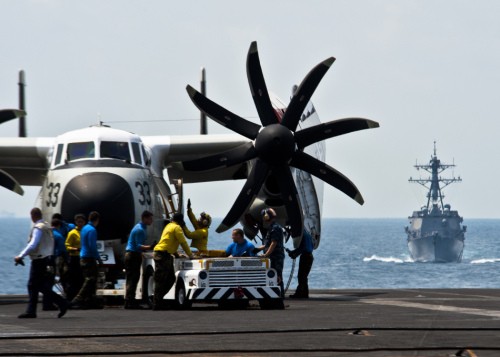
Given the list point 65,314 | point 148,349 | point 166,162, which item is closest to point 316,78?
point 166,162

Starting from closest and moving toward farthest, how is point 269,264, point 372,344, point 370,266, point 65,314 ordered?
point 372,344 < point 65,314 < point 269,264 < point 370,266

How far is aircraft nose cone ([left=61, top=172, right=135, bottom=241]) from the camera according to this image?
80.6 ft

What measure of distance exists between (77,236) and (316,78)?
7.67m

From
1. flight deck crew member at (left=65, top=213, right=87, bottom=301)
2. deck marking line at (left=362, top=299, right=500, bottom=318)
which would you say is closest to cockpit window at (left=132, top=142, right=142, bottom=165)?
flight deck crew member at (left=65, top=213, right=87, bottom=301)

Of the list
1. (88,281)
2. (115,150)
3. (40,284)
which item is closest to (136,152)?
(115,150)

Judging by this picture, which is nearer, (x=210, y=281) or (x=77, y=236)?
(x=210, y=281)

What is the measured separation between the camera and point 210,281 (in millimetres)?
21922

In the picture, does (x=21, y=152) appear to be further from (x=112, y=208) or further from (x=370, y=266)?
(x=370, y=266)

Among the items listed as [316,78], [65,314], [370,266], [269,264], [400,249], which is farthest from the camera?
[400,249]

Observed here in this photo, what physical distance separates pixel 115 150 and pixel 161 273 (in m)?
5.13

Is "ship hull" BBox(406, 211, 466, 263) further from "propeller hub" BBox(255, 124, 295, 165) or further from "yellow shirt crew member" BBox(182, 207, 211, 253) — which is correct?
"yellow shirt crew member" BBox(182, 207, 211, 253)

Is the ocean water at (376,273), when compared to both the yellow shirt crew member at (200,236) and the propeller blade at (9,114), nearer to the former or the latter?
the propeller blade at (9,114)

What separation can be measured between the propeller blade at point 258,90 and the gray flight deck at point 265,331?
20.6 ft

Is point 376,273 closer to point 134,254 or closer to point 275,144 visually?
point 275,144
